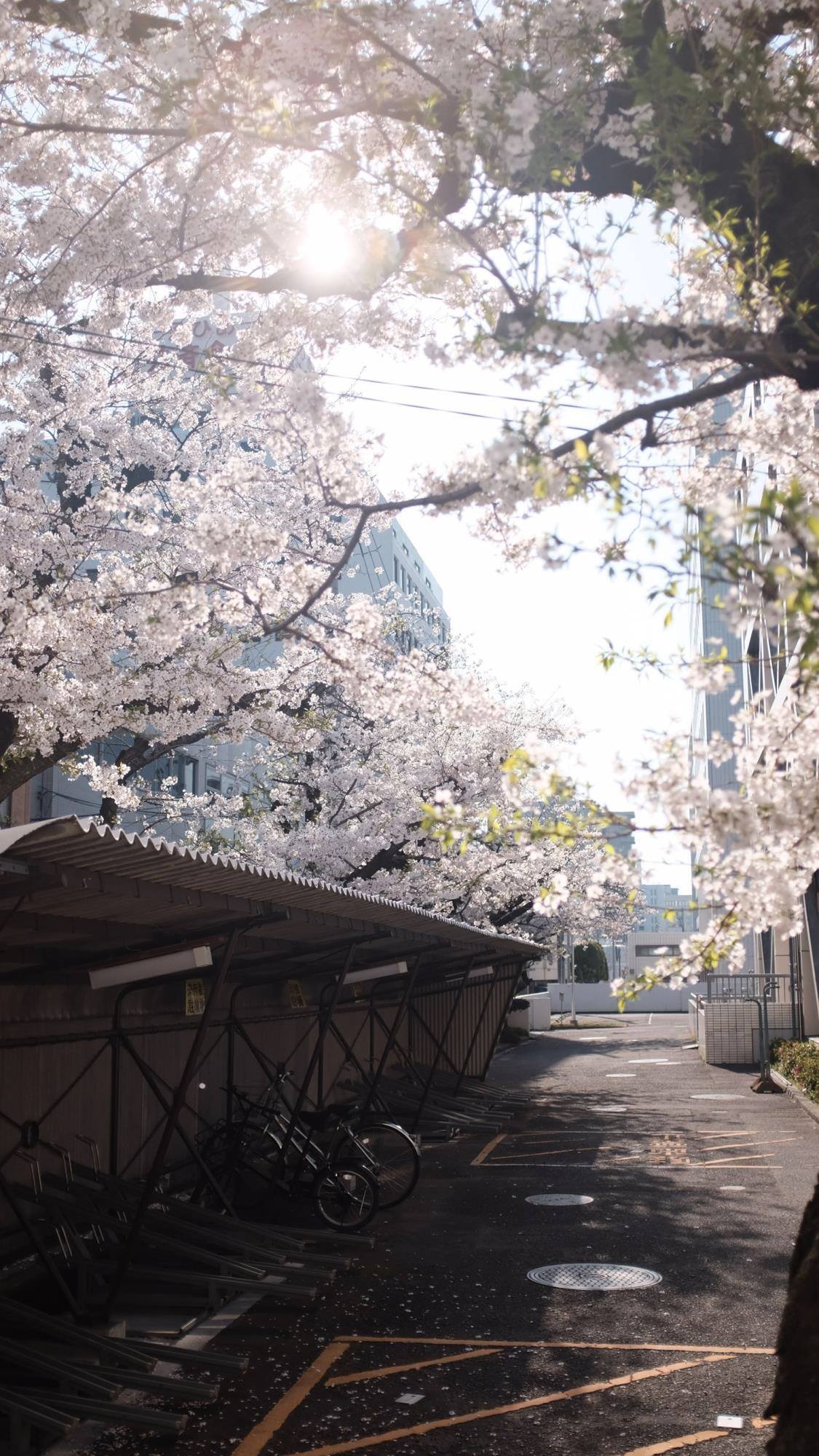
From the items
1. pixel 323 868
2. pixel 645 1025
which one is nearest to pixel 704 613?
pixel 645 1025

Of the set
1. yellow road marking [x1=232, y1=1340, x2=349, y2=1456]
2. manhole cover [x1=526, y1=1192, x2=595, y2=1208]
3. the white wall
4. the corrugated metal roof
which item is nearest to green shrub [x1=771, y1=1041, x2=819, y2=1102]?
manhole cover [x1=526, y1=1192, x2=595, y2=1208]

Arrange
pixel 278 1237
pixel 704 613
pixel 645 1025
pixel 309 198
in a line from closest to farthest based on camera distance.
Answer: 1. pixel 309 198
2. pixel 278 1237
3. pixel 645 1025
4. pixel 704 613

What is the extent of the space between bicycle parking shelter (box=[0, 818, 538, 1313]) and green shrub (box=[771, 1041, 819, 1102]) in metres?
7.07

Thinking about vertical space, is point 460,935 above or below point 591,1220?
above

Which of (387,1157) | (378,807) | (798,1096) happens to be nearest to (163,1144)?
(387,1157)

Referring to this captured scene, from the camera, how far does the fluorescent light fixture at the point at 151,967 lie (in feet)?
27.2

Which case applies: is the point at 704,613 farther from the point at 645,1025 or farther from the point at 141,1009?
the point at 141,1009

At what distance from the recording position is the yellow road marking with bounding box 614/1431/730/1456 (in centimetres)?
611

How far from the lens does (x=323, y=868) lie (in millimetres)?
22281

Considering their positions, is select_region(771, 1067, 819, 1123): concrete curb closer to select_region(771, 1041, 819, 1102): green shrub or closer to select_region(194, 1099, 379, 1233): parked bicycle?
select_region(771, 1041, 819, 1102): green shrub

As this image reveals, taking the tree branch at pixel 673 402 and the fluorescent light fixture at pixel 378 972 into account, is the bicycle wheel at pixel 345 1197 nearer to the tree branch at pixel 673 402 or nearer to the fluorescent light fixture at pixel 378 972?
the fluorescent light fixture at pixel 378 972

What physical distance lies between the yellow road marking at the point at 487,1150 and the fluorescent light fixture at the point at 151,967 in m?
8.27

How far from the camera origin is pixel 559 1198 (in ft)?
43.2

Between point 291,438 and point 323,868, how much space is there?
14753 mm
